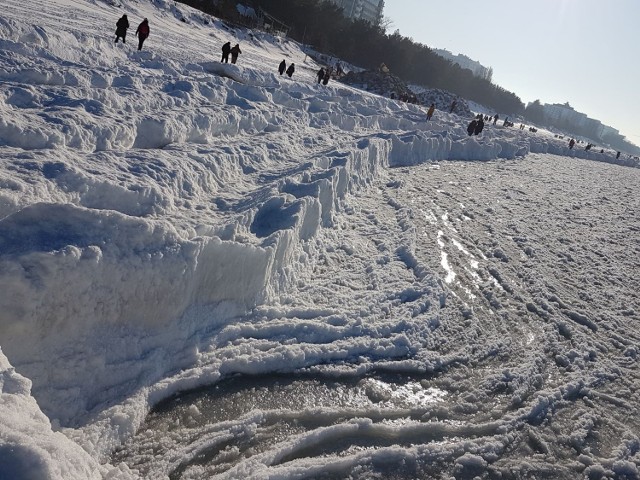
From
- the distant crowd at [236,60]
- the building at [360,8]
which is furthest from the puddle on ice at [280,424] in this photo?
the building at [360,8]

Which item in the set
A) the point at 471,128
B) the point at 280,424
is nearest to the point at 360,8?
the point at 471,128

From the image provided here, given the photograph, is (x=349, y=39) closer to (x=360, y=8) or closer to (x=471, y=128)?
(x=471, y=128)

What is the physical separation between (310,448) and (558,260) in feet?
27.9

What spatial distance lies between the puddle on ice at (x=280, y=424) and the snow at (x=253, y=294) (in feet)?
0.11

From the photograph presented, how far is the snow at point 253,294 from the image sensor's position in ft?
13.0

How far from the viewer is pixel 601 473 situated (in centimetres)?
467

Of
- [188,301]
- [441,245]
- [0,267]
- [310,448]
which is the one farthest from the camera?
[441,245]

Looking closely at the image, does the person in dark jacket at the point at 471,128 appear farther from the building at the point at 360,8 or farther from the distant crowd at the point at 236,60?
the building at the point at 360,8

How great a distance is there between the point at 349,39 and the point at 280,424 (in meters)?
65.3

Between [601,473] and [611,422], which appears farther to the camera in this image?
[611,422]

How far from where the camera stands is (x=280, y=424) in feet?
14.4

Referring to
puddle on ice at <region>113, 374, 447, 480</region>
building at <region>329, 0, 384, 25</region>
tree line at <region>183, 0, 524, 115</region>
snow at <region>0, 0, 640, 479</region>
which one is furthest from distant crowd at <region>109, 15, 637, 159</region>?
building at <region>329, 0, 384, 25</region>

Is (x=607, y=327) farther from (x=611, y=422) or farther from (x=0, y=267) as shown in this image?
(x=0, y=267)

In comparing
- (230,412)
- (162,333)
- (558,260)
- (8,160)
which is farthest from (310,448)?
(558,260)
